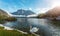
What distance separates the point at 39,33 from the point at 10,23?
44cm

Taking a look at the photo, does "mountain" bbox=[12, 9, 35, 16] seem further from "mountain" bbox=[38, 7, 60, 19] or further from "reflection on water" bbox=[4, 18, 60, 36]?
"mountain" bbox=[38, 7, 60, 19]

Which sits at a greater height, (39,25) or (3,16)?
(3,16)

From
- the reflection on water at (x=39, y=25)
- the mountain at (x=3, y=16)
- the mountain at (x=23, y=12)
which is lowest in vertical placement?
the reflection on water at (x=39, y=25)

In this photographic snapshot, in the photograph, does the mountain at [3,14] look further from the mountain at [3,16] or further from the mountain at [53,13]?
the mountain at [53,13]

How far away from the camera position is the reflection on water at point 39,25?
1.91 meters

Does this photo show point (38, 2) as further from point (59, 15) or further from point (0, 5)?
point (0, 5)

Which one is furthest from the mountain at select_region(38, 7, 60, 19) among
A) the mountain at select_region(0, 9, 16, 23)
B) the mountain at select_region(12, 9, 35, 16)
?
the mountain at select_region(0, 9, 16, 23)

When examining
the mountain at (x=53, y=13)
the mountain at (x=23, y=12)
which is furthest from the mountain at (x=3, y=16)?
the mountain at (x=53, y=13)

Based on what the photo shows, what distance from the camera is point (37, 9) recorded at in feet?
6.45

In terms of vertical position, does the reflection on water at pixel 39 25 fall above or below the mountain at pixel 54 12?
below

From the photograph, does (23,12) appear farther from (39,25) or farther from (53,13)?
(53,13)

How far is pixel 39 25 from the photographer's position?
1.94 m

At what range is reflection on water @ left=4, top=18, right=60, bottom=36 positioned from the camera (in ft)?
6.26

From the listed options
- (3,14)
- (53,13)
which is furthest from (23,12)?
(53,13)
